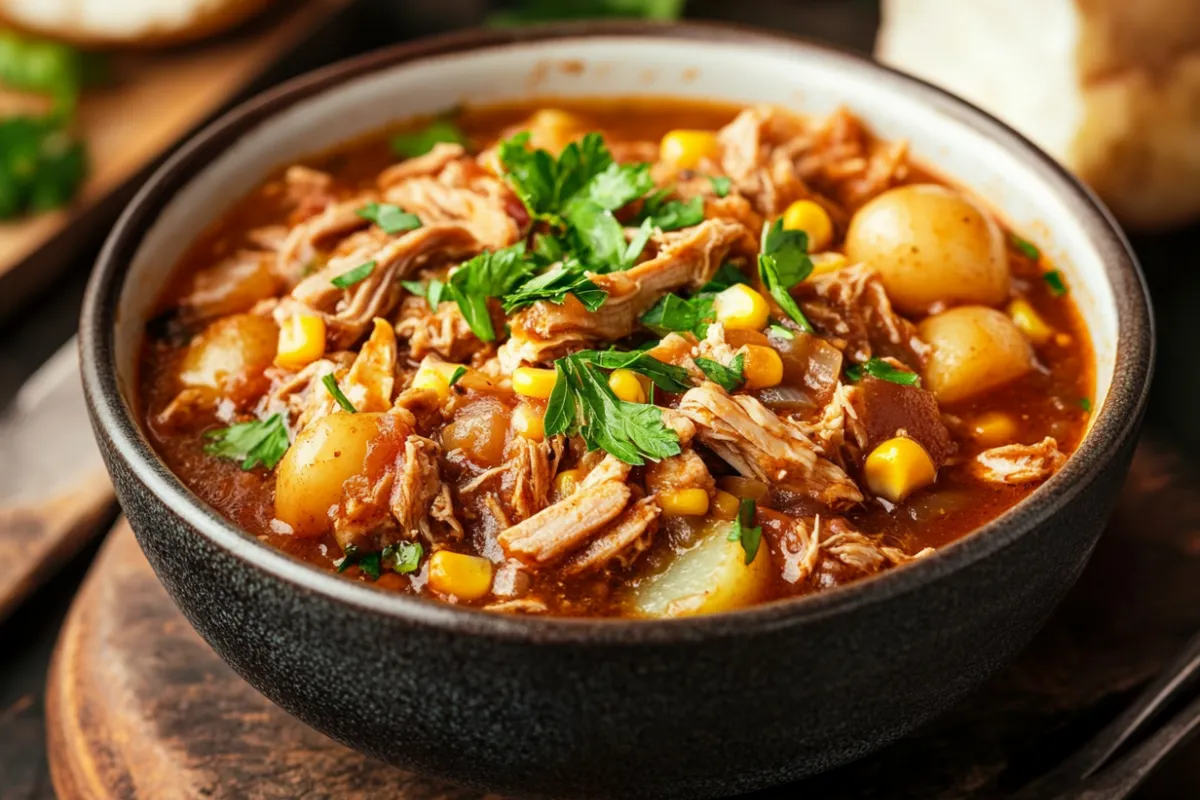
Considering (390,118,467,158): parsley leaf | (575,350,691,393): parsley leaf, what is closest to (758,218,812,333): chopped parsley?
(575,350,691,393): parsley leaf

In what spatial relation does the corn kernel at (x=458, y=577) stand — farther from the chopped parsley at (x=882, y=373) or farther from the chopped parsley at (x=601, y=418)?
the chopped parsley at (x=882, y=373)

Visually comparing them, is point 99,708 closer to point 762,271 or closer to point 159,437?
point 159,437

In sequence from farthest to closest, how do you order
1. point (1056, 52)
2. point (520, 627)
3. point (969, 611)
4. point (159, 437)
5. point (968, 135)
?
point (1056, 52)
point (968, 135)
point (159, 437)
point (969, 611)
point (520, 627)

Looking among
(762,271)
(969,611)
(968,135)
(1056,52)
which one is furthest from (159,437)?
(1056,52)

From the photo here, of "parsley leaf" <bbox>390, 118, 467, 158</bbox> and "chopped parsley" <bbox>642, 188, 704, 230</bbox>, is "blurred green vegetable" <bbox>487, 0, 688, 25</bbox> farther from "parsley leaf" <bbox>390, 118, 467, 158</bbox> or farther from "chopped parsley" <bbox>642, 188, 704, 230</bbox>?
"chopped parsley" <bbox>642, 188, 704, 230</bbox>

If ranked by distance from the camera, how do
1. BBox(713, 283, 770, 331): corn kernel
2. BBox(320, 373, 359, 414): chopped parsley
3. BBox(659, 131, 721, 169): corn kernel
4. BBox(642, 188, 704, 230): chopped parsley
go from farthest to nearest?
BBox(659, 131, 721, 169): corn kernel
BBox(642, 188, 704, 230): chopped parsley
BBox(713, 283, 770, 331): corn kernel
BBox(320, 373, 359, 414): chopped parsley

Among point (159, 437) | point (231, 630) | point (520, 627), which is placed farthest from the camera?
point (159, 437)

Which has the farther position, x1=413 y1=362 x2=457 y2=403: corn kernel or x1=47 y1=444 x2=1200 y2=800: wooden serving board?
x1=47 y1=444 x2=1200 y2=800: wooden serving board

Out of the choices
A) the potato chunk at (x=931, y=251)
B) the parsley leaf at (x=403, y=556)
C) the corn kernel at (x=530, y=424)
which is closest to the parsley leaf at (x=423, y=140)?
the potato chunk at (x=931, y=251)
